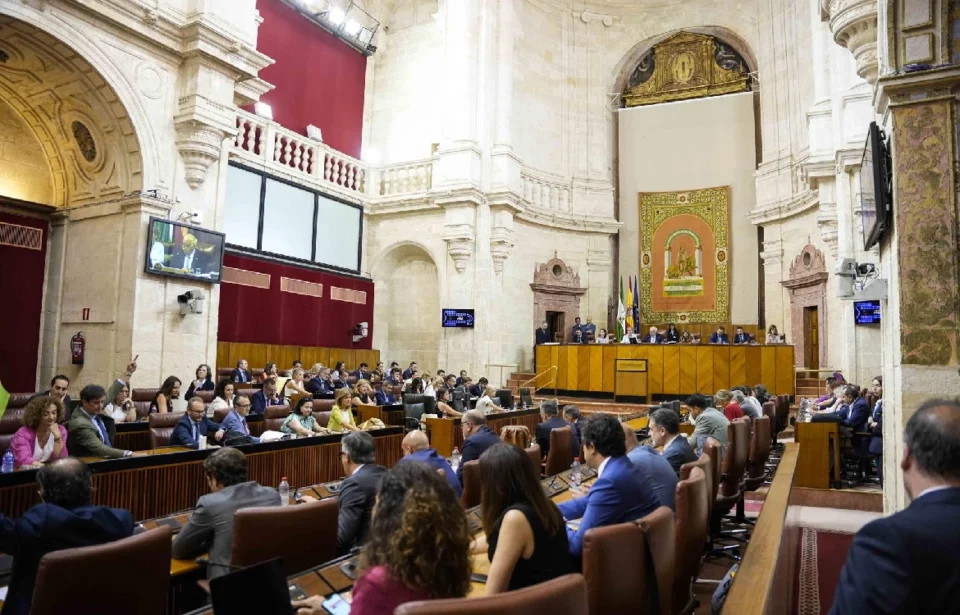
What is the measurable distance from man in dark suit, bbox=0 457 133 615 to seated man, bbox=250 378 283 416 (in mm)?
5480

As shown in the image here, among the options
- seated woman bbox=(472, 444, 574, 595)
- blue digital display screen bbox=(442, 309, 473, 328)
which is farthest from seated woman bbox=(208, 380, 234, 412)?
blue digital display screen bbox=(442, 309, 473, 328)

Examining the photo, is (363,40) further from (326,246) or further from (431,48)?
(326,246)

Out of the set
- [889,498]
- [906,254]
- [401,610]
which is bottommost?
[889,498]

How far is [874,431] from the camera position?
664cm

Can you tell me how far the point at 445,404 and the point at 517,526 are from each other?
295 inches

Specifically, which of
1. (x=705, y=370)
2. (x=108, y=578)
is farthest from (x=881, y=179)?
(x=705, y=370)

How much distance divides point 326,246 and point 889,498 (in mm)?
11773

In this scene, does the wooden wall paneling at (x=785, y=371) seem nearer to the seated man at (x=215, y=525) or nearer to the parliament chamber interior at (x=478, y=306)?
the parliament chamber interior at (x=478, y=306)

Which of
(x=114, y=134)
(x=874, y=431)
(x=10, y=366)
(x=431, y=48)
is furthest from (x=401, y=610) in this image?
(x=431, y=48)

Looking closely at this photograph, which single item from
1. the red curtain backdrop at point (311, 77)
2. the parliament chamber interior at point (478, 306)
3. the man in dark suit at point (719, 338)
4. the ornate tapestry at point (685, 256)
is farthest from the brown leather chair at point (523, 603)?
the ornate tapestry at point (685, 256)

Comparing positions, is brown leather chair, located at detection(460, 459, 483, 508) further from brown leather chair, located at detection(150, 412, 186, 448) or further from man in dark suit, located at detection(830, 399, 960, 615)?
brown leather chair, located at detection(150, 412, 186, 448)

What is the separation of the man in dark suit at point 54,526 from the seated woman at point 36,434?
227 centimetres

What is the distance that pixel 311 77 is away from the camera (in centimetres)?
1411

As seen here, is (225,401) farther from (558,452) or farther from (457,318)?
(457,318)
